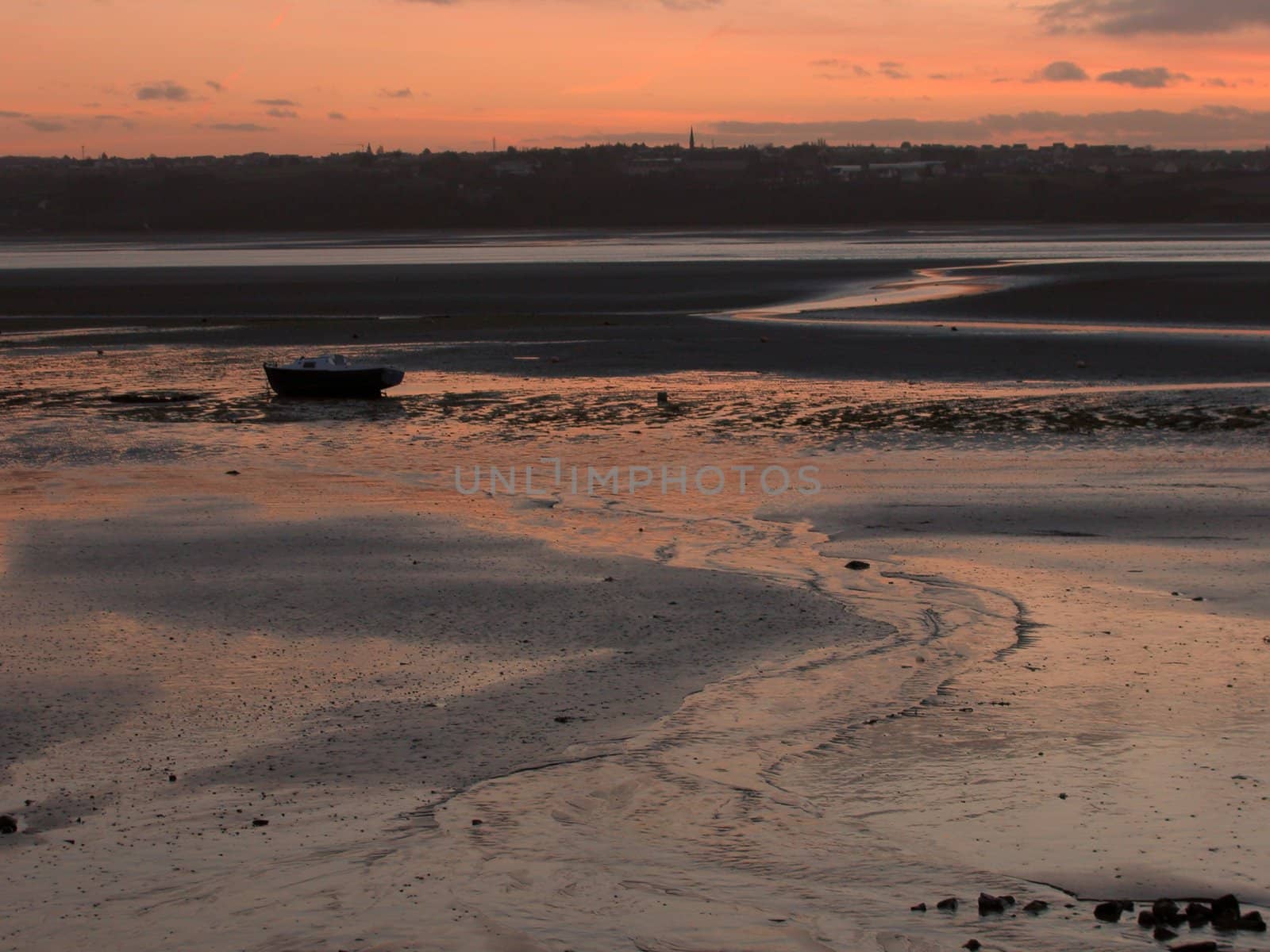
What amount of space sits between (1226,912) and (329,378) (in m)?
22.3

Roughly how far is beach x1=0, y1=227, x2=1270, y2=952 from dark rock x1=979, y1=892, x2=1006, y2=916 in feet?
0.17

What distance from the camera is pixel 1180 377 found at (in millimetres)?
28422

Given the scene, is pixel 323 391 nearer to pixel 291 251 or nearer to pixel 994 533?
pixel 994 533

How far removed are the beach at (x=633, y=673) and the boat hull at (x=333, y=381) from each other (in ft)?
6.29

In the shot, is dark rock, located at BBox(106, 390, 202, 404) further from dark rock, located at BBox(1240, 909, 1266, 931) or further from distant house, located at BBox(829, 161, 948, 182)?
distant house, located at BBox(829, 161, 948, 182)

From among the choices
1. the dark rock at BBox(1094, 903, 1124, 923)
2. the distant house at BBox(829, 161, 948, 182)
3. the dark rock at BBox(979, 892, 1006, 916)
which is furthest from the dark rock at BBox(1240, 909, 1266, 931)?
the distant house at BBox(829, 161, 948, 182)

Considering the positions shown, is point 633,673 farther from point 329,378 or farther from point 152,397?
point 152,397

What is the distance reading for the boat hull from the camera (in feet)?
88.5

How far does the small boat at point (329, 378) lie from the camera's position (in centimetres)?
2700

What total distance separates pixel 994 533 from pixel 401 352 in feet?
74.1

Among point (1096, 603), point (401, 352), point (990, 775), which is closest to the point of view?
point (990, 775)

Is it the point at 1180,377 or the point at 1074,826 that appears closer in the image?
the point at 1074,826

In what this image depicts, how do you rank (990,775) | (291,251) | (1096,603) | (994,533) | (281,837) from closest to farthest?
(281,837) < (990,775) < (1096,603) < (994,533) < (291,251)

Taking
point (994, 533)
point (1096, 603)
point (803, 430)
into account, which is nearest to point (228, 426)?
point (803, 430)
